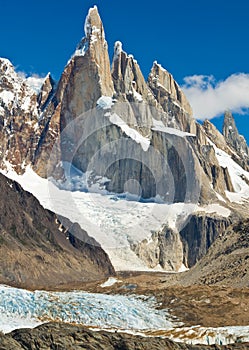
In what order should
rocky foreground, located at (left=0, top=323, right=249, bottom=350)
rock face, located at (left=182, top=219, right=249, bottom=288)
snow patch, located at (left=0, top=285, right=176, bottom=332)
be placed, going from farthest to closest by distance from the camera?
rock face, located at (left=182, top=219, right=249, bottom=288) → snow patch, located at (left=0, top=285, right=176, bottom=332) → rocky foreground, located at (left=0, top=323, right=249, bottom=350)

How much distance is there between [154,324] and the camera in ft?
254

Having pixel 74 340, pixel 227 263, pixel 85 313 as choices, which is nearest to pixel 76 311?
pixel 85 313

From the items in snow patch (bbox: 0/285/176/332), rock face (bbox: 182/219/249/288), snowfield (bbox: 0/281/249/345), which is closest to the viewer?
snowfield (bbox: 0/281/249/345)

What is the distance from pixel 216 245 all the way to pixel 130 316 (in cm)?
8555

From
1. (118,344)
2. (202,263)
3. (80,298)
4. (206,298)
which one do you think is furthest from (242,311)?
(202,263)

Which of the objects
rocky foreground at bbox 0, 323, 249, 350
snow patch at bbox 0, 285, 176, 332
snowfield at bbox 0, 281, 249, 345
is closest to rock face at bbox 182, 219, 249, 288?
snowfield at bbox 0, 281, 249, 345

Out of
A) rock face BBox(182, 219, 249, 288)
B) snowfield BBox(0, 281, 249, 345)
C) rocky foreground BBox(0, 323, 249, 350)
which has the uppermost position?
rock face BBox(182, 219, 249, 288)

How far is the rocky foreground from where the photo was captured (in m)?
35.6

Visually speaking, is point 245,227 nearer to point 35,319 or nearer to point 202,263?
point 202,263

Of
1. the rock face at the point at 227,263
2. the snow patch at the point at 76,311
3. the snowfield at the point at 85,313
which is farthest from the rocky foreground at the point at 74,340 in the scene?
the rock face at the point at 227,263

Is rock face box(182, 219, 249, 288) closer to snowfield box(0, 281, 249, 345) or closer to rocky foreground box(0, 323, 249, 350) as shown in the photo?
snowfield box(0, 281, 249, 345)

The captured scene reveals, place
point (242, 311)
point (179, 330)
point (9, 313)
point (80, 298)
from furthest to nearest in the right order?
point (242, 311) < point (80, 298) < point (9, 313) < point (179, 330)

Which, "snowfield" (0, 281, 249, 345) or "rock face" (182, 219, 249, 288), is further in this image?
"rock face" (182, 219, 249, 288)

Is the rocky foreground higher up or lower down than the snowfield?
lower down
